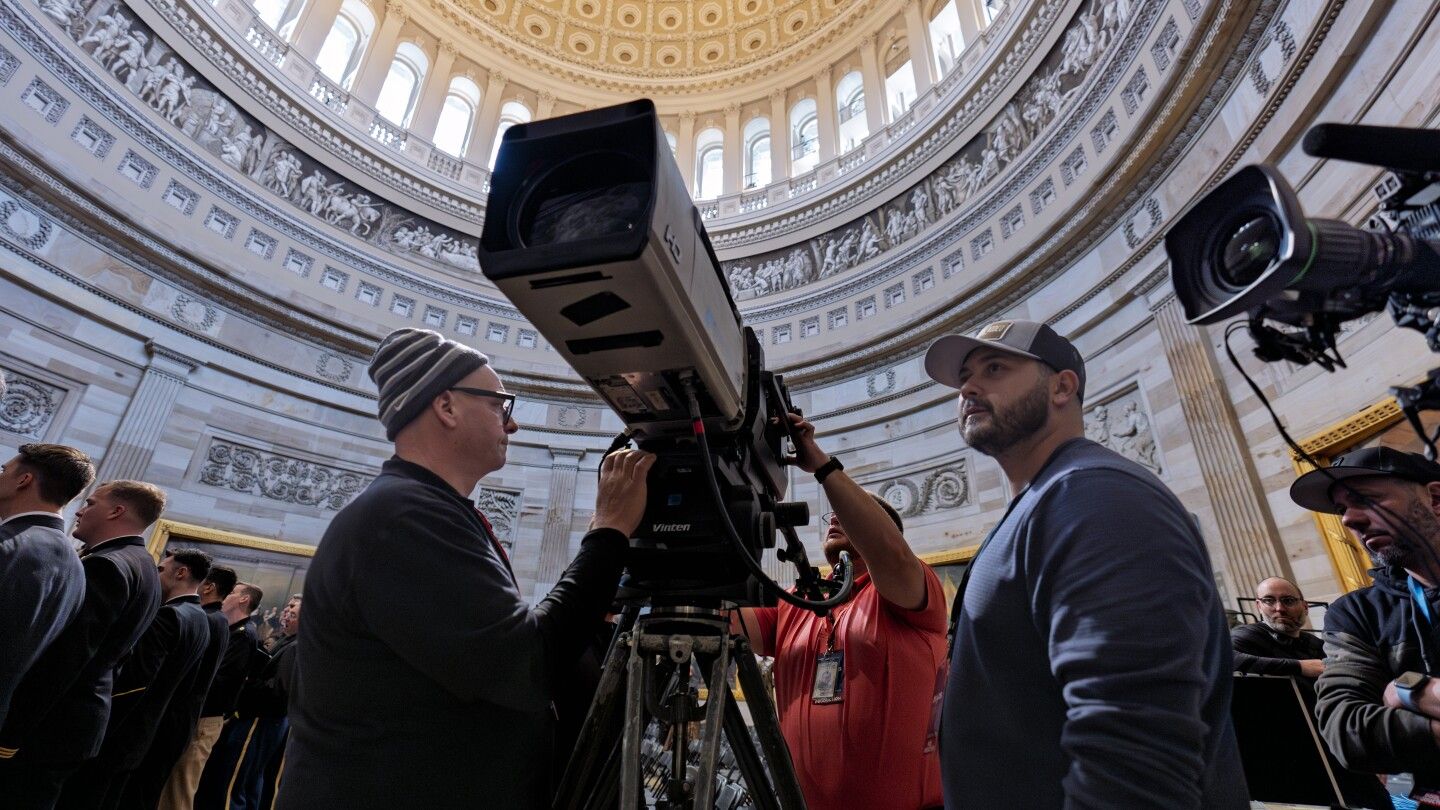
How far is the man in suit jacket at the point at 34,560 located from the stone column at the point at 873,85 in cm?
1324

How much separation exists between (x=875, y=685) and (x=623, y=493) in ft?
3.41

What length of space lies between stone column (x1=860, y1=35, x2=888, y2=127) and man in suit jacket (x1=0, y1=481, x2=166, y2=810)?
13.3 m

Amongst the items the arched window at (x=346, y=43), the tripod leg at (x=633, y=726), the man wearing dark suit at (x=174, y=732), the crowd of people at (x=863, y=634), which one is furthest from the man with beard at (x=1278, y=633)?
the arched window at (x=346, y=43)

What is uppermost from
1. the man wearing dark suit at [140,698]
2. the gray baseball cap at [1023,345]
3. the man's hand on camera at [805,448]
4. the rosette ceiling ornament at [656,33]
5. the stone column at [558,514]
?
the rosette ceiling ornament at [656,33]

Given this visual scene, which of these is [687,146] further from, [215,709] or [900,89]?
[215,709]

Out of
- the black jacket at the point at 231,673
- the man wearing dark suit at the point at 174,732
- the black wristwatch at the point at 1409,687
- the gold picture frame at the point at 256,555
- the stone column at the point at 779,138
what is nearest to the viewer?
the black wristwatch at the point at 1409,687

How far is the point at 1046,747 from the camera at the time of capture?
39.6 inches

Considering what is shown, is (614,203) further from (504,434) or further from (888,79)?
(888,79)

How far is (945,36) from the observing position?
12.7 meters

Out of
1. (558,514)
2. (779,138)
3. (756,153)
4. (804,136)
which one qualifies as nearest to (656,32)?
(756,153)

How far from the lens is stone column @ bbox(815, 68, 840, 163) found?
543 inches

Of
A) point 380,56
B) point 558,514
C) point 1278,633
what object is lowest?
point 1278,633

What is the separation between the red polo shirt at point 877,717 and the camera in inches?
66.8

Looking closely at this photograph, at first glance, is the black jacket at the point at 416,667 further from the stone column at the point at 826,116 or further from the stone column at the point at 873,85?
the stone column at the point at 826,116
